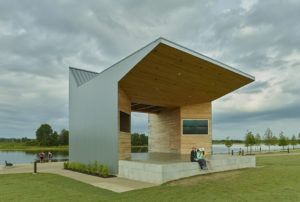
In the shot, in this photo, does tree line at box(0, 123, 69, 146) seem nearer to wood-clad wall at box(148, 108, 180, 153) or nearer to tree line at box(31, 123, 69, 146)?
tree line at box(31, 123, 69, 146)

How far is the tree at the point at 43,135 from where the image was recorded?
75.1 m

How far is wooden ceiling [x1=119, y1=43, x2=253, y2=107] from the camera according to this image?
1081cm

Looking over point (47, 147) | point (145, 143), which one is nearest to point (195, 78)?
point (145, 143)

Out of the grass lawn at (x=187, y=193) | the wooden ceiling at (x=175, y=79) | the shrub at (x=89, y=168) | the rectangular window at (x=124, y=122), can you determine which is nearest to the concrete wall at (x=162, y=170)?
the grass lawn at (x=187, y=193)

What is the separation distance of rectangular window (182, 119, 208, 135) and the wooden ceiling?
2.11m

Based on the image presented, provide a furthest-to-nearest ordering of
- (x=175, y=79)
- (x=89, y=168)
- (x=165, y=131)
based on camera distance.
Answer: (x=165, y=131)
(x=89, y=168)
(x=175, y=79)

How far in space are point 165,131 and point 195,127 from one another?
136 inches

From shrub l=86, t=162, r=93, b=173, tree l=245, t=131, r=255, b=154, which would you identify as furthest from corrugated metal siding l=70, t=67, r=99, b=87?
tree l=245, t=131, r=255, b=154

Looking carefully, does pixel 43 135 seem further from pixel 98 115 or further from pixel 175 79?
pixel 175 79

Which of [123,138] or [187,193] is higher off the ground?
[123,138]

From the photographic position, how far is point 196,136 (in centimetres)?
1964

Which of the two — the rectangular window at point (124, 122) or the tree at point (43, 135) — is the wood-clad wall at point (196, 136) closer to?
the rectangular window at point (124, 122)

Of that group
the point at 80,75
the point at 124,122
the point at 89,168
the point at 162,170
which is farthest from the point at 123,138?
the point at 80,75

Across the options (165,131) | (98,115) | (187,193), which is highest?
(98,115)
